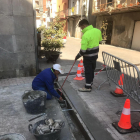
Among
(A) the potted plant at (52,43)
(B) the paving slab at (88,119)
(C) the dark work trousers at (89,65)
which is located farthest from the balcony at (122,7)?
(B) the paving slab at (88,119)

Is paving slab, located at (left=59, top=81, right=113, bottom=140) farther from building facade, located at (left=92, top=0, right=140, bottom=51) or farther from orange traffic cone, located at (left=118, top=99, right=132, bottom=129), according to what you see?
building facade, located at (left=92, top=0, right=140, bottom=51)

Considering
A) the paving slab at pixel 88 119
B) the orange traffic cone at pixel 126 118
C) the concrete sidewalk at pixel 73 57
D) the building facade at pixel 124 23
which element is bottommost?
the paving slab at pixel 88 119

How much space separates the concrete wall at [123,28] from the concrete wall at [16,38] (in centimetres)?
1076

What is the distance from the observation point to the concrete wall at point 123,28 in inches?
516

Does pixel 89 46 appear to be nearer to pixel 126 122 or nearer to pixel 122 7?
pixel 126 122

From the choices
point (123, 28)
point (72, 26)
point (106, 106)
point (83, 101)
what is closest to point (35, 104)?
point (83, 101)

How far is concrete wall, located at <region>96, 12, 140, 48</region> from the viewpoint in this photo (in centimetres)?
1309

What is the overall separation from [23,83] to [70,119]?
2322 mm

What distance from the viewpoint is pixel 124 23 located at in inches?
549

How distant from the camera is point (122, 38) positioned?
14289 mm

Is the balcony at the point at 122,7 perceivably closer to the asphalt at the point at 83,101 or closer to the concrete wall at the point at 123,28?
the concrete wall at the point at 123,28

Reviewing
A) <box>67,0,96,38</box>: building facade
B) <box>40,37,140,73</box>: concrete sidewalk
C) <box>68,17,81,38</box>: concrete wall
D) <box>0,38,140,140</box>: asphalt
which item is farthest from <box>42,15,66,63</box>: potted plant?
<box>68,17,81,38</box>: concrete wall

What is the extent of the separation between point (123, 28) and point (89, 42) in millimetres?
11830

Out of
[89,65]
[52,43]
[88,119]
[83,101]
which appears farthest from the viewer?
[52,43]
